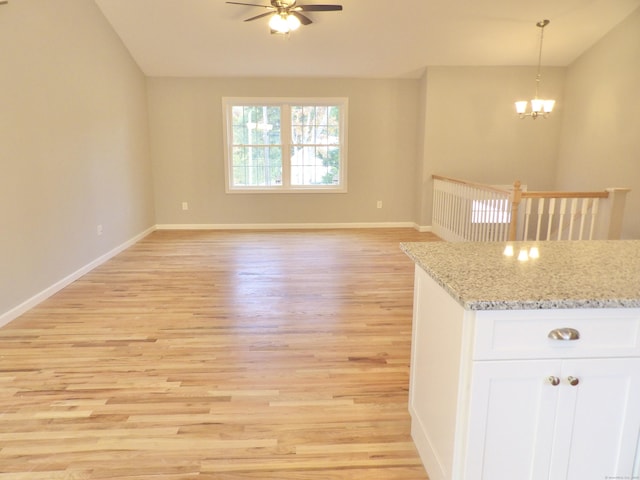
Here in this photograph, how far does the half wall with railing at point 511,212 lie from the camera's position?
427 centimetres

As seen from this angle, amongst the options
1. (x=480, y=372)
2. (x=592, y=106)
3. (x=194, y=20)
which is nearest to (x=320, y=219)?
(x=194, y=20)

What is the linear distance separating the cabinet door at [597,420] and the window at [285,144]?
613 cm

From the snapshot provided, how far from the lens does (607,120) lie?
5.84 meters

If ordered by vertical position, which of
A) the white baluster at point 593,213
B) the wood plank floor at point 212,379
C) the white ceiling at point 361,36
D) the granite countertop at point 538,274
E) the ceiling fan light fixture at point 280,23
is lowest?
the wood plank floor at point 212,379

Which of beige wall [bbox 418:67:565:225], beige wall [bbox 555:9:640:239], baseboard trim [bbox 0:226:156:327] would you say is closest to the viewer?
baseboard trim [bbox 0:226:156:327]

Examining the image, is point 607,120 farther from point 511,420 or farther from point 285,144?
point 511,420

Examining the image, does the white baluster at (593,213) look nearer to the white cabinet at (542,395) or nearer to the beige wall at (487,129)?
the beige wall at (487,129)

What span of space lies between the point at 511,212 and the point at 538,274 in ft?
9.79

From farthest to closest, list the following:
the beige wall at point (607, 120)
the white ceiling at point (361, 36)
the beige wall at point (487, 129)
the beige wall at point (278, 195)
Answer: the beige wall at point (278, 195) → the beige wall at point (487, 129) → the beige wall at point (607, 120) → the white ceiling at point (361, 36)

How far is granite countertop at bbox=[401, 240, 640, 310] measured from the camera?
1327mm

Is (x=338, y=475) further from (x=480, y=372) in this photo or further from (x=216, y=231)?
(x=216, y=231)

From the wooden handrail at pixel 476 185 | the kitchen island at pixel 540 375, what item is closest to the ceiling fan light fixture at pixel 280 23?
the wooden handrail at pixel 476 185

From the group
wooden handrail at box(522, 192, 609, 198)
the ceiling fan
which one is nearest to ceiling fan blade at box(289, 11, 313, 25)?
the ceiling fan

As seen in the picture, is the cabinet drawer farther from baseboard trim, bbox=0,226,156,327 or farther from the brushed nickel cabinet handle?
baseboard trim, bbox=0,226,156,327
